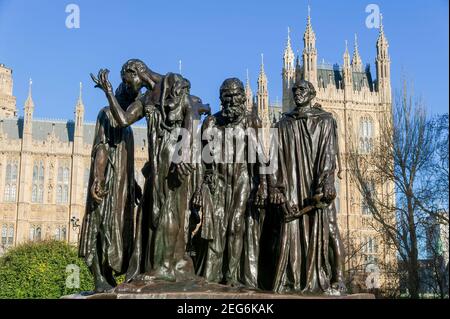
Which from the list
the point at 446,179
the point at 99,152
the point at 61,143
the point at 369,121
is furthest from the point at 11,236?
the point at 99,152

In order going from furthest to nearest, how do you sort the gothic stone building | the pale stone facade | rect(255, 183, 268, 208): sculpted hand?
1. the pale stone facade
2. the gothic stone building
3. rect(255, 183, 268, 208): sculpted hand

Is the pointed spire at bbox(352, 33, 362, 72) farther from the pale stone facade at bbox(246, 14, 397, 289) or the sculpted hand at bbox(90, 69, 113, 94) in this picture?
the sculpted hand at bbox(90, 69, 113, 94)

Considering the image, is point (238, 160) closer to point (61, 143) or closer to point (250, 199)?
point (250, 199)

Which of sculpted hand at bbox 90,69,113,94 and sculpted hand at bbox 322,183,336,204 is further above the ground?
sculpted hand at bbox 90,69,113,94

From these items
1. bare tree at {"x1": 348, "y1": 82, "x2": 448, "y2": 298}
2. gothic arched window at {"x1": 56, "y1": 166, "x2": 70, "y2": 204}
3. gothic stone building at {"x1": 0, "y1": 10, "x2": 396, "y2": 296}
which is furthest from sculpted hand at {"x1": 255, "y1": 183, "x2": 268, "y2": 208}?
gothic arched window at {"x1": 56, "y1": 166, "x2": 70, "y2": 204}

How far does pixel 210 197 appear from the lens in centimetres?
766

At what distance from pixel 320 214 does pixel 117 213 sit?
88.5 inches

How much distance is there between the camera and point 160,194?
7.47 metres

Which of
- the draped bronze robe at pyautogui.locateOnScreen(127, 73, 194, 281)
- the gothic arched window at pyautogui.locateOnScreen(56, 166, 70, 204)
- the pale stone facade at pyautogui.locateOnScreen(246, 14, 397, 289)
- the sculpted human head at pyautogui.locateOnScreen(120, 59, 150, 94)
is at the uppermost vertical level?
the pale stone facade at pyautogui.locateOnScreen(246, 14, 397, 289)

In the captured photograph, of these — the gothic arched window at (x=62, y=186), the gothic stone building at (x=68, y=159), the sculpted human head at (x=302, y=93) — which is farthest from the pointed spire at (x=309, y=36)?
the sculpted human head at (x=302, y=93)

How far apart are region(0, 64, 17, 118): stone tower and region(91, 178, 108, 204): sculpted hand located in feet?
253

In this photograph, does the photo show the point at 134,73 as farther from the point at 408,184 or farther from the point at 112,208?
the point at 408,184

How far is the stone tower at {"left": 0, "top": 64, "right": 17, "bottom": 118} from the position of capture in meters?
81.9

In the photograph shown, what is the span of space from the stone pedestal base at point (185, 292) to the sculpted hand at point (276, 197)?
98 centimetres
